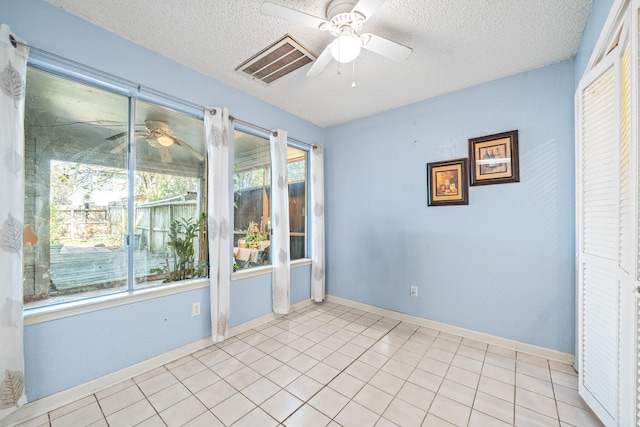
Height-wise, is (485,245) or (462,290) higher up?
(485,245)

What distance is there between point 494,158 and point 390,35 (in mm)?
1552

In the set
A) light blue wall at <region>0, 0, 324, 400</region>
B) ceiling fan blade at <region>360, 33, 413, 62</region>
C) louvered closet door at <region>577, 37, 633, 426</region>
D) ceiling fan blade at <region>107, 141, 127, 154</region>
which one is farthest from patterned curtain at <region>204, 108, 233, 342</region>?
louvered closet door at <region>577, 37, 633, 426</region>

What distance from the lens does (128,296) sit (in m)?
1.89

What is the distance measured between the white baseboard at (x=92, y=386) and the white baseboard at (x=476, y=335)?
1978 mm

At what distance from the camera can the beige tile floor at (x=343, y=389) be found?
4.97 feet

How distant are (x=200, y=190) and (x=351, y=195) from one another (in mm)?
1952

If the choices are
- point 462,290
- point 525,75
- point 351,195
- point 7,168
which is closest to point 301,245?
point 351,195

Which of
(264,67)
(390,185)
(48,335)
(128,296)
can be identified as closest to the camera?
(48,335)

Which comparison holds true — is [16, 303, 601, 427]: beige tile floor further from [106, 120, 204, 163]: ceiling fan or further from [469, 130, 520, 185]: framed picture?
[106, 120, 204, 163]: ceiling fan

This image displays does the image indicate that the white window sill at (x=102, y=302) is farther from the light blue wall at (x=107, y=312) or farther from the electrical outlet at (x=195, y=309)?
the electrical outlet at (x=195, y=309)

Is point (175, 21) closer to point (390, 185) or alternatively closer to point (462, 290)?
point (390, 185)

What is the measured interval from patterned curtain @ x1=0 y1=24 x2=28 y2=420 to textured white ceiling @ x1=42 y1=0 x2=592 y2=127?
0.53m

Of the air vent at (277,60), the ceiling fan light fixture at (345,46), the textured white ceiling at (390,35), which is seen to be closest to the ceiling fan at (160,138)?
the textured white ceiling at (390,35)

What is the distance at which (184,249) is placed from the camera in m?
2.41
